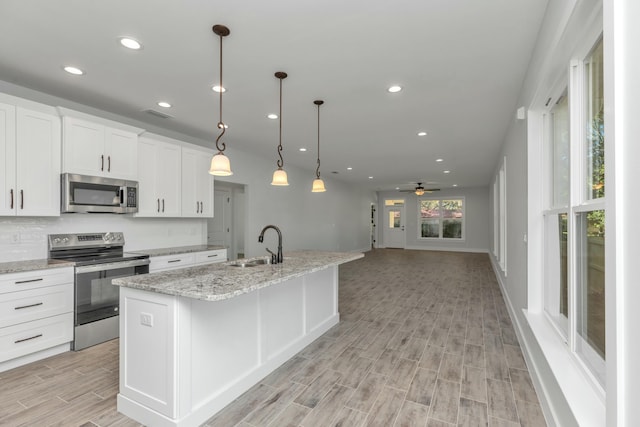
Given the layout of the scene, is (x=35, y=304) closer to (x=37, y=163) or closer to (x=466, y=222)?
(x=37, y=163)

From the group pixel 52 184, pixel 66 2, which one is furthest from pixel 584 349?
pixel 52 184

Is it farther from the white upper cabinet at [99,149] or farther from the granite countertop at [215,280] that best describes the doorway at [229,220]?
the granite countertop at [215,280]

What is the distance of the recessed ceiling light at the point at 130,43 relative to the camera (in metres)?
2.46

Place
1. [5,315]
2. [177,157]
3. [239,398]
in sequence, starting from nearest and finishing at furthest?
[239,398], [5,315], [177,157]

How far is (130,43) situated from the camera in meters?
2.51

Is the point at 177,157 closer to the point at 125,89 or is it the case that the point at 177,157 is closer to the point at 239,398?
the point at 125,89

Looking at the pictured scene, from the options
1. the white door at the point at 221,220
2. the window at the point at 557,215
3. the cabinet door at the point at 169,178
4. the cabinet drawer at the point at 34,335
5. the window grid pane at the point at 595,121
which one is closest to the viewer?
the window grid pane at the point at 595,121

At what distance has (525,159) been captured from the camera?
115 inches

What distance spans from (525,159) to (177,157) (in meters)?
4.32

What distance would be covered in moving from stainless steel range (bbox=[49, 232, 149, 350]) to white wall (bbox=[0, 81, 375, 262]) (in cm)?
16

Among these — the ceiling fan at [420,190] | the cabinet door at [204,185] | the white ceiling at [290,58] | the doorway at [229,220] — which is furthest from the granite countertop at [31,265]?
the ceiling fan at [420,190]

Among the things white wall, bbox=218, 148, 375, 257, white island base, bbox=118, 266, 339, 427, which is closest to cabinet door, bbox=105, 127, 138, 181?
white wall, bbox=218, 148, 375, 257

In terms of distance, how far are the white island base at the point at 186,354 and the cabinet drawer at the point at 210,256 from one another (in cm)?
222

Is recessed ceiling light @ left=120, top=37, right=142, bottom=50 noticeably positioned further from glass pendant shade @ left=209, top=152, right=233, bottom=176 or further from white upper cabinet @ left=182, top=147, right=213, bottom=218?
white upper cabinet @ left=182, top=147, right=213, bottom=218
